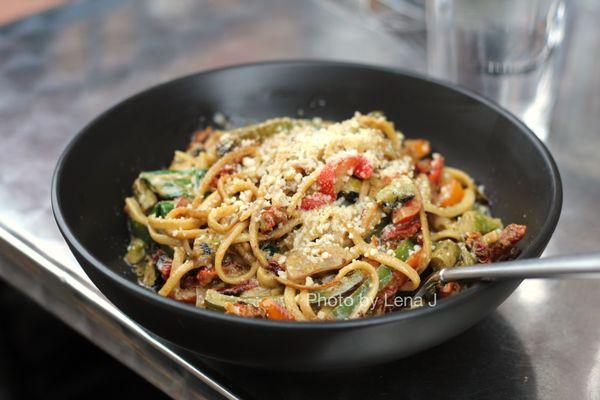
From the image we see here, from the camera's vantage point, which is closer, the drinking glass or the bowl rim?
the bowl rim

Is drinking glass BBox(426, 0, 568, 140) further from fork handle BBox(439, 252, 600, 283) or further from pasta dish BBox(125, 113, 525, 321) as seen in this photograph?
fork handle BBox(439, 252, 600, 283)

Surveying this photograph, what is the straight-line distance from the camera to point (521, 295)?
1.83 m

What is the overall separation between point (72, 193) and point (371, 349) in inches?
35.7

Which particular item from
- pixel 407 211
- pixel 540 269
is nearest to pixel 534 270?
pixel 540 269

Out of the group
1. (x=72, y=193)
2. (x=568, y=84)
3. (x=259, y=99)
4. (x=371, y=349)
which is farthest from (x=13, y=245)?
(x=568, y=84)

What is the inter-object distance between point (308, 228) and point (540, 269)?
610 mm

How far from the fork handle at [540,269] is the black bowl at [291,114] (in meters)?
0.04

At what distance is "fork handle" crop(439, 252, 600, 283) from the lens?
1.12m

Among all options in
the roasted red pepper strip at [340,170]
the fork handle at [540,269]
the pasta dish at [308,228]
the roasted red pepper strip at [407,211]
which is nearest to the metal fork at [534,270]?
the fork handle at [540,269]

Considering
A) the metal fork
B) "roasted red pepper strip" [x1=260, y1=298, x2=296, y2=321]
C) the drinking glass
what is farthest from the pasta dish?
the drinking glass

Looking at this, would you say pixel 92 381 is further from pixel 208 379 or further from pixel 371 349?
pixel 371 349

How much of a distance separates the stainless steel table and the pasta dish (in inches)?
6.6

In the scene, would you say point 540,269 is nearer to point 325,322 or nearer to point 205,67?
point 325,322

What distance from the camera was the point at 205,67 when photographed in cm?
313
